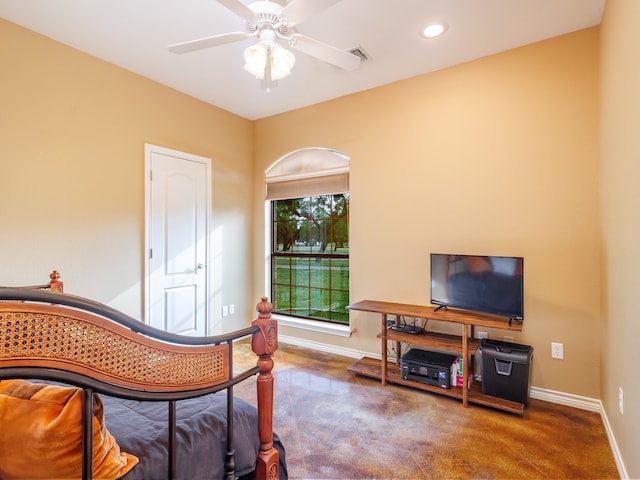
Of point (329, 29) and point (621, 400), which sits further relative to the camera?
point (329, 29)

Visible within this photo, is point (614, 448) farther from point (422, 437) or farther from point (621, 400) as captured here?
point (422, 437)

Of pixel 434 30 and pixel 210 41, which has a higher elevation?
pixel 434 30

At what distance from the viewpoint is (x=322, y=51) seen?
82.0 inches

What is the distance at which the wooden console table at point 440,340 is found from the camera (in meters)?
2.51

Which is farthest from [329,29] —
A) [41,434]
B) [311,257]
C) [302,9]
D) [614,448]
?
[614,448]

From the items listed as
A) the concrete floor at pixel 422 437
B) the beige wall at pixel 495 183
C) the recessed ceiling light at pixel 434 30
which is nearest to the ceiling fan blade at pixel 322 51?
the recessed ceiling light at pixel 434 30

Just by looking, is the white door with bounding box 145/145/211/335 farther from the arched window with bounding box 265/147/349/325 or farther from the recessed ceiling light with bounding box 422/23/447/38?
the recessed ceiling light with bounding box 422/23/447/38

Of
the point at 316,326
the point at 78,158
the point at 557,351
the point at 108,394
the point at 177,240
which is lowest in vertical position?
the point at 316,326

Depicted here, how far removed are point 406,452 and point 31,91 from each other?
371 cm

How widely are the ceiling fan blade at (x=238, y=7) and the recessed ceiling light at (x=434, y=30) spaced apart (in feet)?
4.74

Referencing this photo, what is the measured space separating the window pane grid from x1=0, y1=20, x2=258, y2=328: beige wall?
1452mm

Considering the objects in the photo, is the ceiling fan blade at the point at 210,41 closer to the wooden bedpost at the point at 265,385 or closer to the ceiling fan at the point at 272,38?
the ceiling fan at the point at 272,38

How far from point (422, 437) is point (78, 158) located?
344 centimetres

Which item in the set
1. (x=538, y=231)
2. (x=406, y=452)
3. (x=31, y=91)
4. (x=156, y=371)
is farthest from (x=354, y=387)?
(x=31, y=91)
